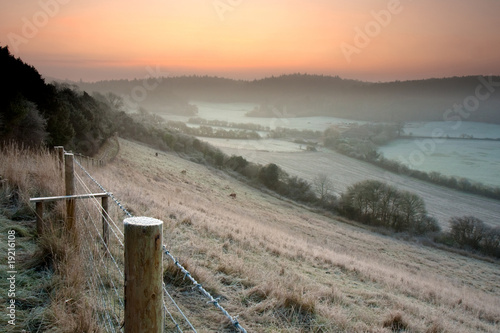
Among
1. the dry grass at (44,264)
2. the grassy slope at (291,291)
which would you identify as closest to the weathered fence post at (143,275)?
the dry grass at (44,264)

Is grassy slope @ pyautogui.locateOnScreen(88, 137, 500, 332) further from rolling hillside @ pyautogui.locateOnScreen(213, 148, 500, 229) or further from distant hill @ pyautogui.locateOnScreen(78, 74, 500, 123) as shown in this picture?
distant hill @ pyautogui.locateOnScreen(78, 74, 500, 123)

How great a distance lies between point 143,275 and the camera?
77.3 inches

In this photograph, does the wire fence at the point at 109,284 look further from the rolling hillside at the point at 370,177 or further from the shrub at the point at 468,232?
the rolling hillside at the point at 370,177

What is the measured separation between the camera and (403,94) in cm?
11250

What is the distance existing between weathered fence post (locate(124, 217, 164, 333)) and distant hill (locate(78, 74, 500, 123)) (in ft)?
315

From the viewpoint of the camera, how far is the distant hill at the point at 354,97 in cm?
10119

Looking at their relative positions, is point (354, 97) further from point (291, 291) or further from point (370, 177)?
point (291, 291)

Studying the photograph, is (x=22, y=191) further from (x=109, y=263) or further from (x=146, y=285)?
(x=146, y=285)

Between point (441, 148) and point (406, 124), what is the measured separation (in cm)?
2265

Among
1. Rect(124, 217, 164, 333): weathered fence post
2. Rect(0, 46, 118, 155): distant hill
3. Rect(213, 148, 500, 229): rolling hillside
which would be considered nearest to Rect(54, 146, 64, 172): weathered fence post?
Rect(0, 46, 118, 155): distant hill

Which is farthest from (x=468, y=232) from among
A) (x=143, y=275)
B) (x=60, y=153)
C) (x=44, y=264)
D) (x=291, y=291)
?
(x=143, y=275)

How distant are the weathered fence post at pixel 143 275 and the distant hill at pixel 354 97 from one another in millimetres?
95947

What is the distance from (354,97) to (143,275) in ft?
410

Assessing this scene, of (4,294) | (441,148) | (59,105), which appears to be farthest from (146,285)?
(441,148)
